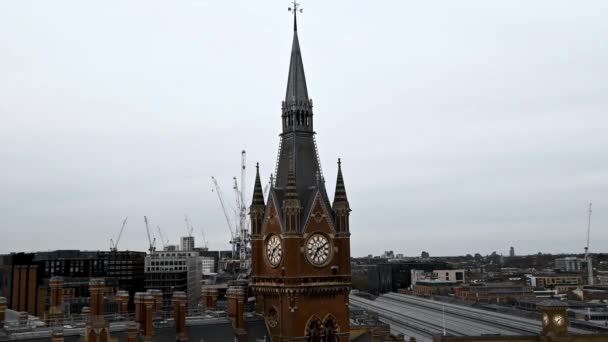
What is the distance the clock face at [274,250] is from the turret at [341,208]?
233 inches

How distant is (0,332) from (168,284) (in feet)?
419

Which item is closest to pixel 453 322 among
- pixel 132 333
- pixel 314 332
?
pixel 314 332

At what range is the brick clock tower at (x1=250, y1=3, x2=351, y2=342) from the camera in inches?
2274

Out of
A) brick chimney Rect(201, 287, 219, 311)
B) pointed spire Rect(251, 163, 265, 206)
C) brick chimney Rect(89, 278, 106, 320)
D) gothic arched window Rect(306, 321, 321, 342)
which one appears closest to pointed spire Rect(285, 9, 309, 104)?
pointed spire Rect(251, 163, 265, 206)

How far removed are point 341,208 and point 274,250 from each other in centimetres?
755

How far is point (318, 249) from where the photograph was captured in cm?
5947

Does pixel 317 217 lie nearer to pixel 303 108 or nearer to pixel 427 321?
pixel 303 108

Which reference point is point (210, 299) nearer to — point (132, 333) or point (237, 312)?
point (237, 312)

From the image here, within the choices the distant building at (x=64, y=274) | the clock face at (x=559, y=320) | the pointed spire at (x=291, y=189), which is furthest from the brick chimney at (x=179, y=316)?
the distant building at (x=64, y=274)

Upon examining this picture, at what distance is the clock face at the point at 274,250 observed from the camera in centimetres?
5918

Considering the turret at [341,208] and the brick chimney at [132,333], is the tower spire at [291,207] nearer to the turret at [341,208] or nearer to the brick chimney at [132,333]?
the turret at [341,208]

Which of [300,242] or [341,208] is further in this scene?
[341,208]

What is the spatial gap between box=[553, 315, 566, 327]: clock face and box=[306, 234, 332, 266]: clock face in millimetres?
37803

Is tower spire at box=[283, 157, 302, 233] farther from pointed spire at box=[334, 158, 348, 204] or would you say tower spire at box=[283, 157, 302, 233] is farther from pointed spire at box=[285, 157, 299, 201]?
pointed spire at box=[334, 158, 348, 204]
